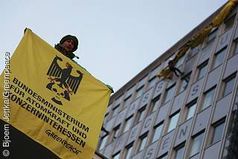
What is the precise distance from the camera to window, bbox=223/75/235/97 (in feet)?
114

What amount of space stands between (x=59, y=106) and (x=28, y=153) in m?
1.26

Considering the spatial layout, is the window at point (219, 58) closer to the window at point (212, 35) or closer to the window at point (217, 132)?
the window at point (212, 35)

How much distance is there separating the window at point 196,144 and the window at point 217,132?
2.98 feet

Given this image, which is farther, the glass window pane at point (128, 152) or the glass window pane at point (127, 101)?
the glass window pane at point (127, 101)

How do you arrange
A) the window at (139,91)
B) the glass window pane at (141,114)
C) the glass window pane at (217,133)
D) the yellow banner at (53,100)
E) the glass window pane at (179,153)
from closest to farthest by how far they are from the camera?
the yellow banner at (53,100), the glass window pane at (217,133), the glass window pane at (179,153), the glass window pane at (141,114), the window at (139,91)

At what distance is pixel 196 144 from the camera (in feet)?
112

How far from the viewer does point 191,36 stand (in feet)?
147

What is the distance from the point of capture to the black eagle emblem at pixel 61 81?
9133 mm

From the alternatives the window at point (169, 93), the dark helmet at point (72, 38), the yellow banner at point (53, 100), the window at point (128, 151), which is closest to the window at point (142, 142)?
the window at point (128, 151)

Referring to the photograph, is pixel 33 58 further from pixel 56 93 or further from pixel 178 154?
pixel 178 154

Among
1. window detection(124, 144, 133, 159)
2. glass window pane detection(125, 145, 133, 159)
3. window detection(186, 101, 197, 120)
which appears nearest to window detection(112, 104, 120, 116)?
window detection(124, 144, 133, 159)

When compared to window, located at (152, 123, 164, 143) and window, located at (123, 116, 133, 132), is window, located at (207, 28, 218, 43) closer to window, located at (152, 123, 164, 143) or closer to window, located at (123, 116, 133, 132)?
window, located at (152, 123, 164, 143)

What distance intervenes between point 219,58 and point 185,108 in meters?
3.54

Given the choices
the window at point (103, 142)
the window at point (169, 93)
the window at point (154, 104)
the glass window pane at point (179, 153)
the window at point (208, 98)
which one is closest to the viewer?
the glass window pane at point (179, 153)
